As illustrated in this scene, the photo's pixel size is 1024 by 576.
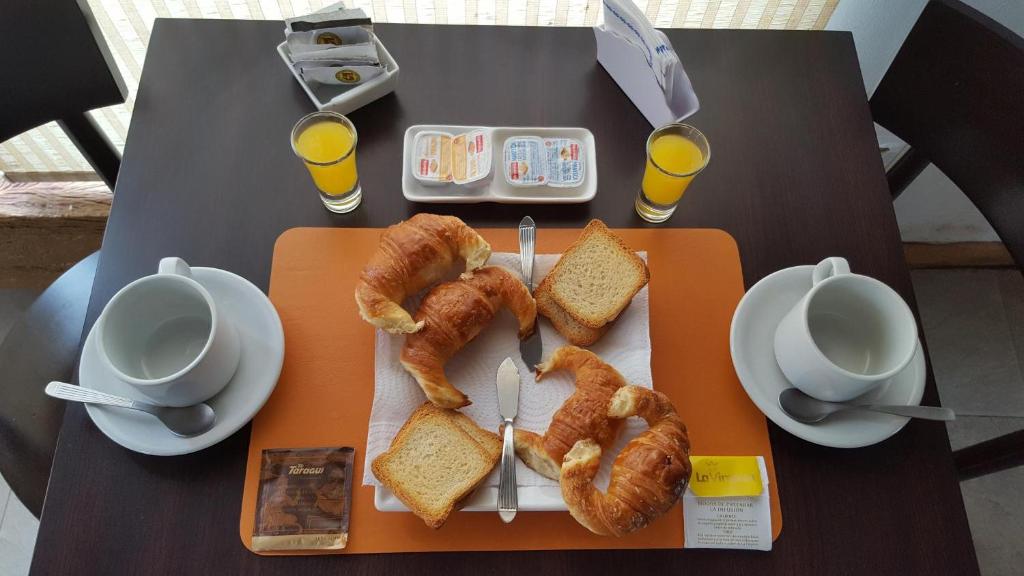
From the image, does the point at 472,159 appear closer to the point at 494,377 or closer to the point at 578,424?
the point at 494,377

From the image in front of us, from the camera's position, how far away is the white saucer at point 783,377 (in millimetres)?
968

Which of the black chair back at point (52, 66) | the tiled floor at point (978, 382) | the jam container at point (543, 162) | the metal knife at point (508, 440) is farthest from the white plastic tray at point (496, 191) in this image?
the tiled floor at point (978, 382)

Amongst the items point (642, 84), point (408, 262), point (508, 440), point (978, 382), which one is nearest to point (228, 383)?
point (408, 262)

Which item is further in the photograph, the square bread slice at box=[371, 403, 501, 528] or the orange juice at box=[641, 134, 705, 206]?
the orange juice at box=[641, 134, 705, 206]

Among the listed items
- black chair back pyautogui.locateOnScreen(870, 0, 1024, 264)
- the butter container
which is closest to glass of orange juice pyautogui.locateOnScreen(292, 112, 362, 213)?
the butter container

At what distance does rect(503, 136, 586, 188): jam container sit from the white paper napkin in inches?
9.5

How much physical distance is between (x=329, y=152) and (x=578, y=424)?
0.60 meters

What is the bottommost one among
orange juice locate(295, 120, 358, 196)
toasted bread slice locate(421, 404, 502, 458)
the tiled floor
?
the tiled floor

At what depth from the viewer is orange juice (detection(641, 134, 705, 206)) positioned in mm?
1091

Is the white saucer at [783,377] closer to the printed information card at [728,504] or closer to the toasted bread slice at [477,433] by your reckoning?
the printed information card at [728,504]

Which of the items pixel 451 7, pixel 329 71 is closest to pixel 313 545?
pixel 329 71

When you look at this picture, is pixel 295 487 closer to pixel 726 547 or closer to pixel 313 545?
pixel 313 545

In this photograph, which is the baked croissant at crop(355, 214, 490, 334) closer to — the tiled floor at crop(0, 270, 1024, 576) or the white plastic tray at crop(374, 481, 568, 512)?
the white plastic tray at crop(374, 481, 568, 512)

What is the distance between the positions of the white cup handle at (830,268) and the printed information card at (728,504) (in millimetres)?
290
